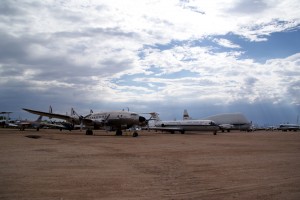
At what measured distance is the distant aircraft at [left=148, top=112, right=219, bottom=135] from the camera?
58734mm

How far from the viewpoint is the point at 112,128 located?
41.4 meters

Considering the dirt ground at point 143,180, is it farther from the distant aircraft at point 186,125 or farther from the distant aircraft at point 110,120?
the distant aircraft at point 186,125

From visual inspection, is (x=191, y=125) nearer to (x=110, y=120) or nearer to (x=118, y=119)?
(x=118, y=119)

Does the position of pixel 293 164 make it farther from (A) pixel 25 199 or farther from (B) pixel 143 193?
(A) pixel 25 199

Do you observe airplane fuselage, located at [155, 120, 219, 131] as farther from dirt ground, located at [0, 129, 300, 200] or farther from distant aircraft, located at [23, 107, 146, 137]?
dirt ground, located at [0, 129, 300, 200]

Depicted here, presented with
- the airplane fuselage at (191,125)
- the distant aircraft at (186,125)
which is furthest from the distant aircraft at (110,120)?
the airplane fuselage at (191,125)

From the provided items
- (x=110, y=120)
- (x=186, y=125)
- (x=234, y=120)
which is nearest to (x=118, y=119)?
(x=110, y=120)

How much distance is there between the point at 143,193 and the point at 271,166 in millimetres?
7258

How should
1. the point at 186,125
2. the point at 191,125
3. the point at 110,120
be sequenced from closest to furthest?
the point at 110,120
the point at 191,125
the point at 186,125

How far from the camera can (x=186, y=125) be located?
64188 mm

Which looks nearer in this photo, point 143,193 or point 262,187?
point 143,193

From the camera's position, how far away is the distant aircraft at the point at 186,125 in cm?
5873

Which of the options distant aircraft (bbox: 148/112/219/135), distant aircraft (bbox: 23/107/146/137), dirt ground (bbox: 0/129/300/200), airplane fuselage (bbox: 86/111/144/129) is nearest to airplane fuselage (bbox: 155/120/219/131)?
distant aircraft (bbox: 148/112/219/135)

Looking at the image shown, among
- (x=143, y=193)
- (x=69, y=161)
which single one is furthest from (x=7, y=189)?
(x=69, y=161)
